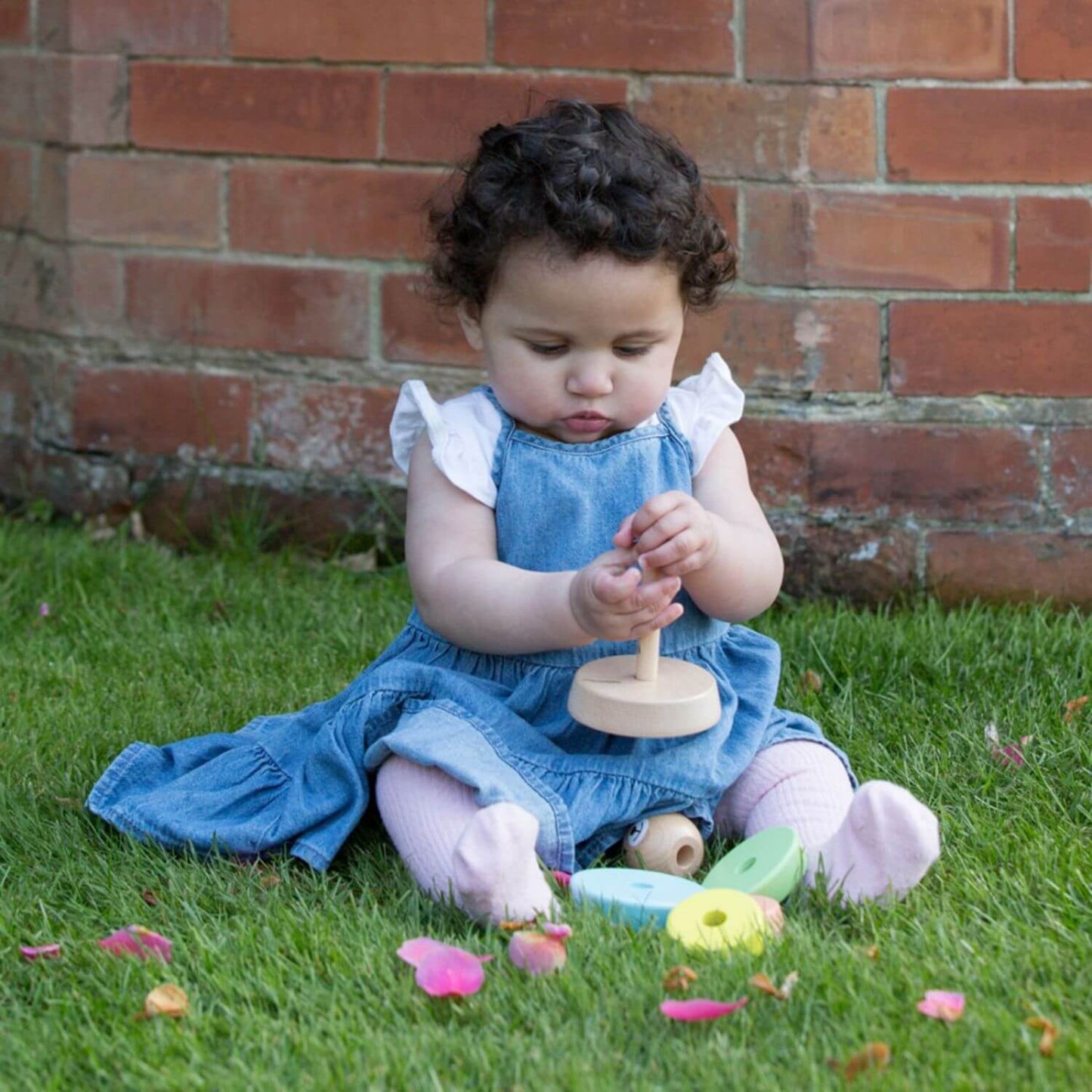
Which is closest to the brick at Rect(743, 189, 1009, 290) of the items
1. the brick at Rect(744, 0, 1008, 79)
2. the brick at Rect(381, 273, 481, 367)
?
the brick at Rect(744, 0, 1008, 79)

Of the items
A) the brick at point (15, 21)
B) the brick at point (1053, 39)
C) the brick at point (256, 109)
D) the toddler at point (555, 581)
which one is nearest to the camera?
the toddler at point (555, 581)

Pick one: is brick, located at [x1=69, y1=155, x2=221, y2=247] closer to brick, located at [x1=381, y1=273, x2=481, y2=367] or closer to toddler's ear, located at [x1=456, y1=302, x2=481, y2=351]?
brick, located at [x1=381, y1=273, x2=481, y2=367]

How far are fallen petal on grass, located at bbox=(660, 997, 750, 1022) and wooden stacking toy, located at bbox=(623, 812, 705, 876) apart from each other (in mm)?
453

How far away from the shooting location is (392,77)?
3.01 m

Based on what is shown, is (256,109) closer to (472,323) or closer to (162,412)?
(162,412)

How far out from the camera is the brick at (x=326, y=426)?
3.14 m

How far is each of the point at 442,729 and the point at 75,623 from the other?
118cm

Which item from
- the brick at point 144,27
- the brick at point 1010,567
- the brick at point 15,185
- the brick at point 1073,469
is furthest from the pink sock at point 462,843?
the brick at point 15,185

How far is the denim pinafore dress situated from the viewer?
191 centimetres

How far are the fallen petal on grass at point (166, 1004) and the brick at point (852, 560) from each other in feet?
5.45

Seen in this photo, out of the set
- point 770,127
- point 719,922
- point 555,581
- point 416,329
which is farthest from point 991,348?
point 719,922

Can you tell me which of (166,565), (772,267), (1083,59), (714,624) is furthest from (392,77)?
(714,624)

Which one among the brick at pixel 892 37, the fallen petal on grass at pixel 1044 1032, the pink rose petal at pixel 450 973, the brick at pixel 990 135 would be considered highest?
the brick at pixel 892 37

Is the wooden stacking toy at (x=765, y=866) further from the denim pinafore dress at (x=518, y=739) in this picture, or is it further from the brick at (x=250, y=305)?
the brick at (x=250, y=305)
